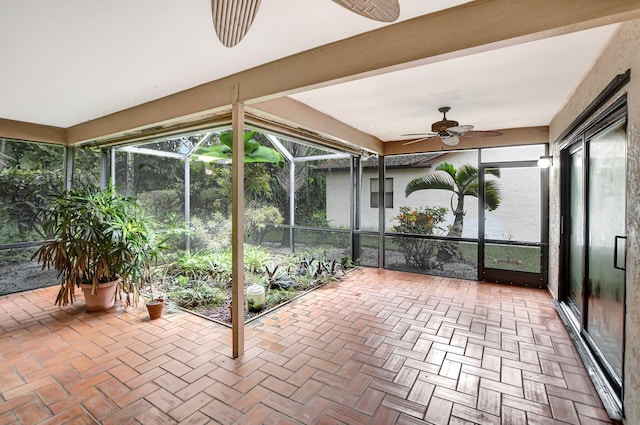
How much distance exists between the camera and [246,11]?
1.27 metres

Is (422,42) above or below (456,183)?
above

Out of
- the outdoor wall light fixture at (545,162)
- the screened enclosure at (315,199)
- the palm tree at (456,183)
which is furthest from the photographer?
the palm tree at (456,183)

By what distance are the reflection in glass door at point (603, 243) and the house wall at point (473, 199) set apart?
148cm

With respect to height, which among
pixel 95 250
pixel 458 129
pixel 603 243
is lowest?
pixel 95 250

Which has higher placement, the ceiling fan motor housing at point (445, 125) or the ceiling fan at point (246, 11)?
the ceiling fan motor housing at point (445, 125)

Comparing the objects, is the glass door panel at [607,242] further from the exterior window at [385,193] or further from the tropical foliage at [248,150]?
the tropical foliage at [248,150]

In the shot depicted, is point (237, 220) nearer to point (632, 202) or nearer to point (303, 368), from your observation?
point (303, 368)

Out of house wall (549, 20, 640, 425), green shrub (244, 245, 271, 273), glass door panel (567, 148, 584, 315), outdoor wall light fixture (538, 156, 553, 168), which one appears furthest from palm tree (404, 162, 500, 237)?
house wall (549, 20, 640, 425)

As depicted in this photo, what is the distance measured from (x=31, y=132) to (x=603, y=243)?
6676 mm

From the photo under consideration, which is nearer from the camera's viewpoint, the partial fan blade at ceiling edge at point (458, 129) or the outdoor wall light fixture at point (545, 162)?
the partial fan blade at ceiling edge at point (458, 129)

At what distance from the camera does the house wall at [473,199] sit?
4.77m

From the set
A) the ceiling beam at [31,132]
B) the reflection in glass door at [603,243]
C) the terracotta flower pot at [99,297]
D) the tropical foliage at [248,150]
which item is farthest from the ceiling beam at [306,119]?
the ceiling beam at [31,132]

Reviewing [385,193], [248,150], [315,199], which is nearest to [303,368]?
[248,150]

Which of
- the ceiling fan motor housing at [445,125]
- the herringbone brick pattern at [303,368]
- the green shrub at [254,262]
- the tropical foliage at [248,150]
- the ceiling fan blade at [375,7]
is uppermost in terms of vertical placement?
the ceiling fan motor housing at [445,125]
